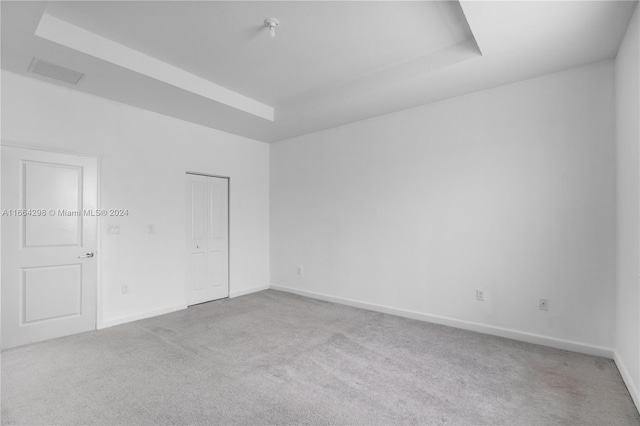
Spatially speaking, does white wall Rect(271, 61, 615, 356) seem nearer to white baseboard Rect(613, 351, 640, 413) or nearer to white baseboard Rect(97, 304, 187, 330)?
white baseboard Rect(613, 351, 640, 413)

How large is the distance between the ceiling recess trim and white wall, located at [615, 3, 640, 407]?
3924 millimetres

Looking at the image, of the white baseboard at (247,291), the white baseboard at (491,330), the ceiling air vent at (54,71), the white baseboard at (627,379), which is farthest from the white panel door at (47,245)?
the white baseboard at (627,379)

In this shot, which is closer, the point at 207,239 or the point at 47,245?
the point at 47,245

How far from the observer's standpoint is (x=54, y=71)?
3219mm

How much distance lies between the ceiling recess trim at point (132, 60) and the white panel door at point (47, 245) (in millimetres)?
1379

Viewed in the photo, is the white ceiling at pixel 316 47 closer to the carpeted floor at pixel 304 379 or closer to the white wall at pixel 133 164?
the white wall at pixel 133 164

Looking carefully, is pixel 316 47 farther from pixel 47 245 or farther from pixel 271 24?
pixel 47 245

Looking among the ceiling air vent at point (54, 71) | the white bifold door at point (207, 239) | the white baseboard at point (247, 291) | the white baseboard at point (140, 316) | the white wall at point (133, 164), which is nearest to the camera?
the ceiling air vent at point (54, 71)

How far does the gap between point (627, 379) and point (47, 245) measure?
5.54 metres

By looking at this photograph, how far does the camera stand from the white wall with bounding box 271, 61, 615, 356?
10.3 feet

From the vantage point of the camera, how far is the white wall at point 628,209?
2.34 metres

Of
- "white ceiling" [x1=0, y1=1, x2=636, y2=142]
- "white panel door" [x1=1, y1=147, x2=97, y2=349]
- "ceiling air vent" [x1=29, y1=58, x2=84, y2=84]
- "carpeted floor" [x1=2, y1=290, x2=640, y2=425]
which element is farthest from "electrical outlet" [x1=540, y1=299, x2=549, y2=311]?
"ceiling air vent" [x1=29, y1=58, x2=84, y2=84]

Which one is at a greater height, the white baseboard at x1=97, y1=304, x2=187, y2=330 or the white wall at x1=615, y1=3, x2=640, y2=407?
the white wall at x1=615, y1=3, x2=640, y2=407

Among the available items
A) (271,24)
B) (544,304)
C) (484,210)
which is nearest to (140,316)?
(271,24)
